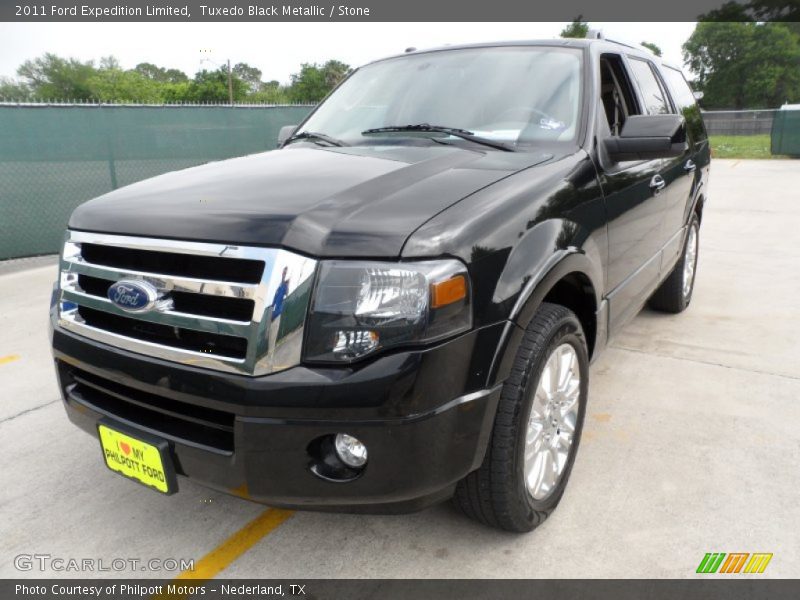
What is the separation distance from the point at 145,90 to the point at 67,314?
85523mm

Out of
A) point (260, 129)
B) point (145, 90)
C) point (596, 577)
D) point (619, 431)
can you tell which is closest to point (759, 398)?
point (619, 431)

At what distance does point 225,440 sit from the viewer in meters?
1.91

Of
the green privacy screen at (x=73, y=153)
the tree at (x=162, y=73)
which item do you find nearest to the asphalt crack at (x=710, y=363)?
the green privacy screen at (x=73, y=153)

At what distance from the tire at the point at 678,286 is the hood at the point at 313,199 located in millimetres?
2716

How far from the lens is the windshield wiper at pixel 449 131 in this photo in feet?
8.84

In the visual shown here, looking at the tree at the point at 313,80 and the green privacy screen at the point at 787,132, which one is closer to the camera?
the green privacy screen at the point at 787,132

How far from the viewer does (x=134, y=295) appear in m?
1.99

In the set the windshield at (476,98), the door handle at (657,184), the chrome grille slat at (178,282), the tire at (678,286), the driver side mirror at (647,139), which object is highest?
the windshield at (476,98)

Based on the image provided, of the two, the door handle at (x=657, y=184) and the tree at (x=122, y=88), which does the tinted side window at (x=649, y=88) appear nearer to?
the door handle at (x=657, y=184)

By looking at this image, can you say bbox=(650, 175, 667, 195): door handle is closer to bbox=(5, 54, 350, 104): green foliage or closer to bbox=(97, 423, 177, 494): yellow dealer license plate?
bbox=(97, 423, 177, 494): yellow dealer license plate

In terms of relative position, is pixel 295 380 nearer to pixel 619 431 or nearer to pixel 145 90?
pixel 619 431

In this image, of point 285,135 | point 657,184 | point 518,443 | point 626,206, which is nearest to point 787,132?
point 657,184

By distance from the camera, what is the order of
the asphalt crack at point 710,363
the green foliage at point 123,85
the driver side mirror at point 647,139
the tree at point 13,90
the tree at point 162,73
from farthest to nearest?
the tree at point 162,73
the green foliage at point 123,85
the tree at point 13,90
the asphalt crack at point 710,363
the driver side mirror at point 647,139

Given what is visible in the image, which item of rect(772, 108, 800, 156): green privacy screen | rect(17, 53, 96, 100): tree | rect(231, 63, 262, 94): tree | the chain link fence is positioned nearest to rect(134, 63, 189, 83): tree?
rect(231, 63, 262, 94): tree
